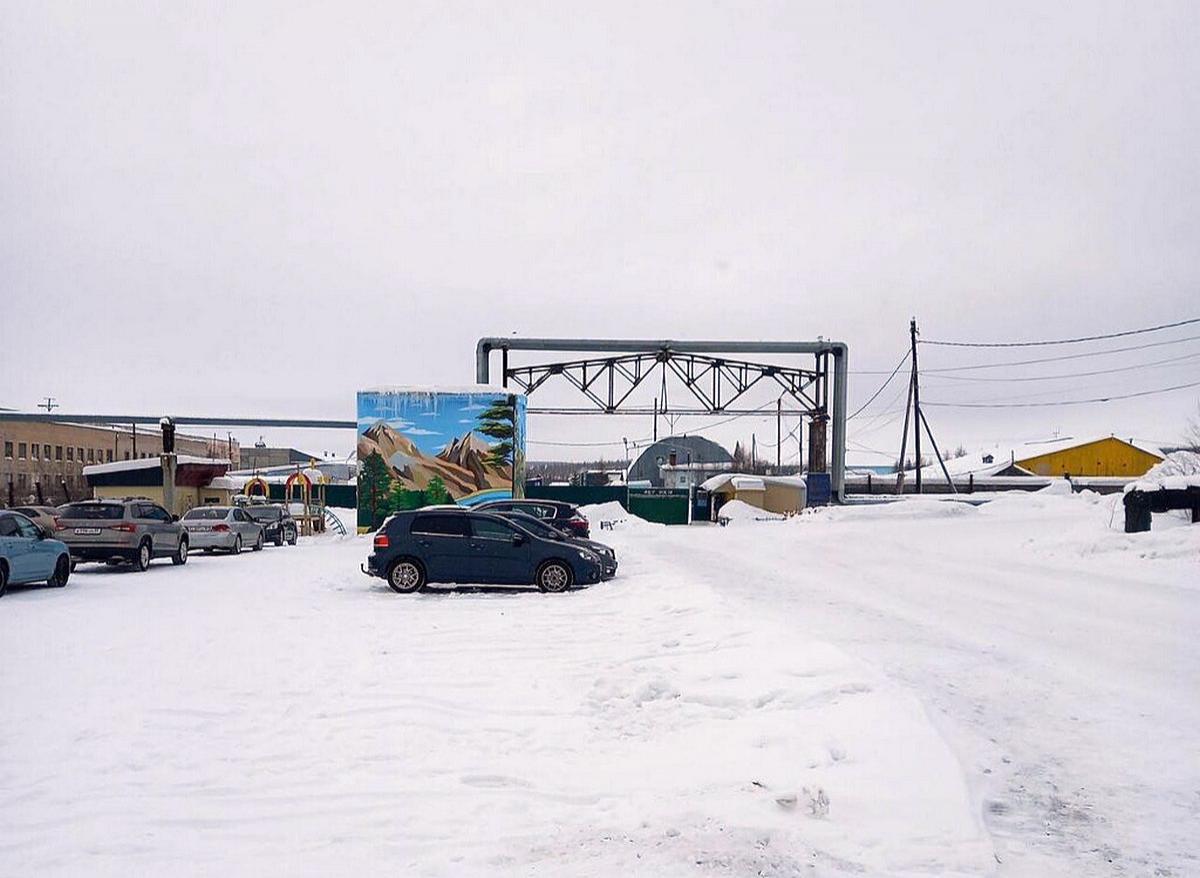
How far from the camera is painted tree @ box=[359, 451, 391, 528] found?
3372cm

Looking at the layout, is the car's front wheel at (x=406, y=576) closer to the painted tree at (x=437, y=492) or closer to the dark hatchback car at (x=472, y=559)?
the dark hatchback car at (x=472, y=559)

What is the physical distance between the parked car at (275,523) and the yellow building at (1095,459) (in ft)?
188

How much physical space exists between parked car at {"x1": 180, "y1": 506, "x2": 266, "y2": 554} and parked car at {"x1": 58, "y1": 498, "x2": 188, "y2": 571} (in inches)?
181

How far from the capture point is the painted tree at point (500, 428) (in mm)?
34656

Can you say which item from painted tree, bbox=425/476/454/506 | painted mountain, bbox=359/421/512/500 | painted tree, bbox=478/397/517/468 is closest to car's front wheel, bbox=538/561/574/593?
painted tree, bbox=425/476/454/506

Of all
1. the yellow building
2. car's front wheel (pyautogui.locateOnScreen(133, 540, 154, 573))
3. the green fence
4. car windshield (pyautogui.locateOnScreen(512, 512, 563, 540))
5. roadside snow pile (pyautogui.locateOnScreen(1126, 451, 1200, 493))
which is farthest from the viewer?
the yellow building

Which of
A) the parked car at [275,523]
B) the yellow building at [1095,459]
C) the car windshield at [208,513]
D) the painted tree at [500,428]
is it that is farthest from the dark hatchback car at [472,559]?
the yellow building at [1095,459]

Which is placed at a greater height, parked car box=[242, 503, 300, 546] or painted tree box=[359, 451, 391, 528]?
painted tree box=[359, 451, 391, 528]

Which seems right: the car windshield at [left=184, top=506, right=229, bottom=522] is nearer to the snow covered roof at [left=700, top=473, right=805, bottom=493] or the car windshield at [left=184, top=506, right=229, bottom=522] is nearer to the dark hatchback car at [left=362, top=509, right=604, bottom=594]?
the dark hatchback car at [left=362, top=509, right=604, bottom=594]

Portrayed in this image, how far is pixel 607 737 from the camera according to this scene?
7.23 metres

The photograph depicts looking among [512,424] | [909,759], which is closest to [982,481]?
[512,424]

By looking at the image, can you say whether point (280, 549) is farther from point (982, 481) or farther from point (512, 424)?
point (982, 481)

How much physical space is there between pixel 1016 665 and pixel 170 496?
29.8m

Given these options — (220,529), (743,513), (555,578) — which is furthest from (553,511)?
(743,513)
